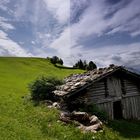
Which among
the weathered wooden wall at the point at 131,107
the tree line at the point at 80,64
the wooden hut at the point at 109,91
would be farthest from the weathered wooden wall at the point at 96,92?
the tree line at the point at 80,64

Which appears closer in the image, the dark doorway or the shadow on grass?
the shadow on grass

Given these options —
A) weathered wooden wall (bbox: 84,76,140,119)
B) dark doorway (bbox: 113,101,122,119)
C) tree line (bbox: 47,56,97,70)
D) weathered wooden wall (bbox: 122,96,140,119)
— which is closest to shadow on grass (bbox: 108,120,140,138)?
weathered wooden wall (bbox: 84,76,140,119)

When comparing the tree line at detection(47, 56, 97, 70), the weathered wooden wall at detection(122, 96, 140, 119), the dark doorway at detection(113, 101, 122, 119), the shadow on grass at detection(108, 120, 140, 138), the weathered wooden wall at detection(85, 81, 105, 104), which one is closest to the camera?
the shadow on grass at detection(108, 120, 140, 138)

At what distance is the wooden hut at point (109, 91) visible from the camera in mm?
29922

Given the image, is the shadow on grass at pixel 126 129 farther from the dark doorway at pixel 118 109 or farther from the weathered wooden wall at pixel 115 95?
the dark doorway at pixel 118 109

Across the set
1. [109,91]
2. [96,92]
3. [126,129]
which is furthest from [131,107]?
[126,129]

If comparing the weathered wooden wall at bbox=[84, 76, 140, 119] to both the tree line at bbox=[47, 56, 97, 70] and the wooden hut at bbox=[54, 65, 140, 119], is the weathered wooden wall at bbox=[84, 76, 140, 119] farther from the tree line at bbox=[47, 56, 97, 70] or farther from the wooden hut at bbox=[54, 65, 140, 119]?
the tree line at bbox=[47, 56, 97, 70]

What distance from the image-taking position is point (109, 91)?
3338cm

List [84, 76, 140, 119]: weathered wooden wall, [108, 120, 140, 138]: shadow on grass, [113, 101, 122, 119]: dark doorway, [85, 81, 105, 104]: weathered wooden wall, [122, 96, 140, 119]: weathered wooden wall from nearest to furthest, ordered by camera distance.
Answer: [108, 120, 140, 138]: shadow on grass, [85, 81, 105, 104]: weathered wooden wall, [84, 76, 140, 119]: weathered wooden wall, [122, 96, 140, 119]: weathered wooden wall, [113, 101, 122, 119]: dark doorway

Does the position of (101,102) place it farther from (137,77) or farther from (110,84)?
(137,77)

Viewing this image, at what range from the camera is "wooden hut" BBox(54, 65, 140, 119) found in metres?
29.9

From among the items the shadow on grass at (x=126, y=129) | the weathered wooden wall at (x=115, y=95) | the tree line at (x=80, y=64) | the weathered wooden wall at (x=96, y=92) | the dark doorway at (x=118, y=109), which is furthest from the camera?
the tree line at (x=80, y=64)

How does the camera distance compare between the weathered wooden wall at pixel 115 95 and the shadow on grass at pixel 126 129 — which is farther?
the weathered wooden wall at pixel 115 95

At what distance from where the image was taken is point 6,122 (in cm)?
2392
